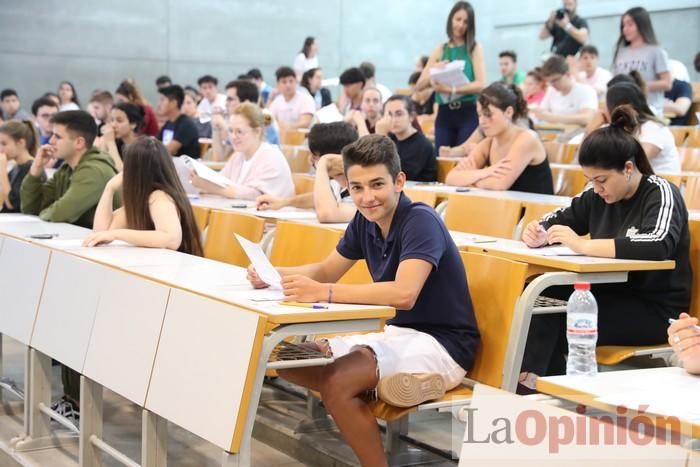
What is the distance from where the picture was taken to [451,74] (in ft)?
21.7

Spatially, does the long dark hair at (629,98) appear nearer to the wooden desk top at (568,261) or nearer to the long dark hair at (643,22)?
the wooden desk top at (568,261)

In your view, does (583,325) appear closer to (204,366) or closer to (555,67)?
(204,366)

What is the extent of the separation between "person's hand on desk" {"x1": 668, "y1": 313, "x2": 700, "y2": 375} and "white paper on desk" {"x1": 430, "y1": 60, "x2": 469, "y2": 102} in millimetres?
4477

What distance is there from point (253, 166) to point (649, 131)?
219 centimetres

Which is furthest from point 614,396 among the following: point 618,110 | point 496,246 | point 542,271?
point 618,110

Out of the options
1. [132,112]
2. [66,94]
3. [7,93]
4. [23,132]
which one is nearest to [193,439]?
[23,132]

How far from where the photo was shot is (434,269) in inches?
115

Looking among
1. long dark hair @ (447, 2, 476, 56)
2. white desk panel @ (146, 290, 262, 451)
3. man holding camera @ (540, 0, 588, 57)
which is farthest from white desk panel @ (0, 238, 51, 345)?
man holding camera @ (540, 0, 588, 57)

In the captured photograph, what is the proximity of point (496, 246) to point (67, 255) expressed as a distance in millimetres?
1514

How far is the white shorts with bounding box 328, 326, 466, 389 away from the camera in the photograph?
2.87m

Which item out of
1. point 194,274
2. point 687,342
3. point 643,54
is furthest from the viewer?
point 643,54

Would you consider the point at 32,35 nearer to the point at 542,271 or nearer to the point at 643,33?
the point at 643,33

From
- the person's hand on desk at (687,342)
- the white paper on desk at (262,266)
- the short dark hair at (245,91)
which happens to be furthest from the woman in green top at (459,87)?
the person's hand on desk at (687,342)

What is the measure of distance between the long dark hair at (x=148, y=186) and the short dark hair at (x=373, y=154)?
122 cm
